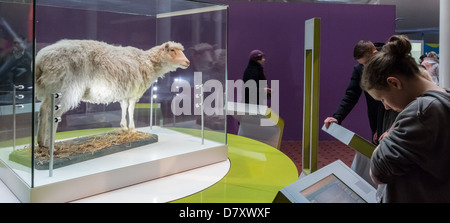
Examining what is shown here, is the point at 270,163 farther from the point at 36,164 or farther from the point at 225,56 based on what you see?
the point at 36,164

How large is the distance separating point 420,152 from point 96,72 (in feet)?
6.50

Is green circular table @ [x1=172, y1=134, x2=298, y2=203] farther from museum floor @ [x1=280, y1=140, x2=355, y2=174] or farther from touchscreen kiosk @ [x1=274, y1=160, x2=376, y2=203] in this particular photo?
museum floor @ [x1=280, y1=140, x2=355, y2=174]

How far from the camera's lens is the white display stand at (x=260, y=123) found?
372cm

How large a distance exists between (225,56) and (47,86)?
130 cm

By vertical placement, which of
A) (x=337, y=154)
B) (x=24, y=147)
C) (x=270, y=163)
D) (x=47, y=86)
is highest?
(x=47, y=86)

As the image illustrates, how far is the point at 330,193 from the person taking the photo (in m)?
1.33

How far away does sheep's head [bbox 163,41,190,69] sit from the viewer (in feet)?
8.78

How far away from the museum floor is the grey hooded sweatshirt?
3560 millimetres

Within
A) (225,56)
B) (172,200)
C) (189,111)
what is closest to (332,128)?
(172,200)

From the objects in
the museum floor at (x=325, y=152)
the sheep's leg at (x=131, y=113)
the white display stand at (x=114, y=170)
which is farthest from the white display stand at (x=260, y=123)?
the sheep's leg at (x=131, y=113)

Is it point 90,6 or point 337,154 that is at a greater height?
point 90,6

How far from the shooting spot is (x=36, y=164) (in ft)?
6.16

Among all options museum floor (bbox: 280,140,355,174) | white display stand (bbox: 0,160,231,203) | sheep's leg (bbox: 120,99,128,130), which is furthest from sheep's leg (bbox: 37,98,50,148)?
museum floor (bbox: 280,140,355,174)
